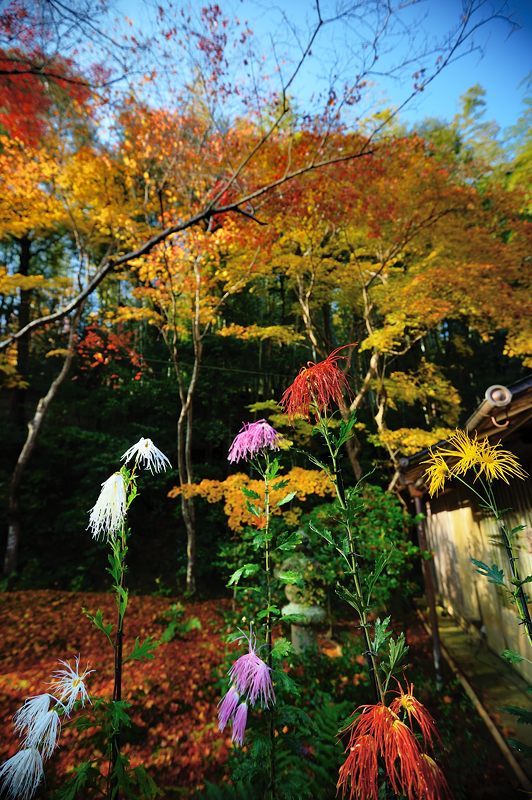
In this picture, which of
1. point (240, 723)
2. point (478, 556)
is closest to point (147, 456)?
point (240, 723)

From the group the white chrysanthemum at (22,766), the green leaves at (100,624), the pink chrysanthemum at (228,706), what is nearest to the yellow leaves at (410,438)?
the pink chrysanthemum at (228,706)

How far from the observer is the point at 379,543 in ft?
20.2

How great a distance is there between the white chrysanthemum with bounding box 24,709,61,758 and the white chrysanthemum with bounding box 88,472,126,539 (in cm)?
75

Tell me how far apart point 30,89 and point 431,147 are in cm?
1006

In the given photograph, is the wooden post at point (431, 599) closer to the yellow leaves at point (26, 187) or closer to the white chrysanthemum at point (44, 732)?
the white chrysanthemum at point (44, 732)

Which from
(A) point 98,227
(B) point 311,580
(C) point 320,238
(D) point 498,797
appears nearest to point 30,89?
(A) point 98,227

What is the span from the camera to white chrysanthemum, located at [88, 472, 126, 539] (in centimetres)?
184

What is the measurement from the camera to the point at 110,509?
6.24 feet

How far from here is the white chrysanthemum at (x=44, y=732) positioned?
1.51 meters

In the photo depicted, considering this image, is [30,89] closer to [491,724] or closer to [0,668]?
[0,668]

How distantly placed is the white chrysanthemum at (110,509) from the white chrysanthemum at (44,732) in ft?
2.47

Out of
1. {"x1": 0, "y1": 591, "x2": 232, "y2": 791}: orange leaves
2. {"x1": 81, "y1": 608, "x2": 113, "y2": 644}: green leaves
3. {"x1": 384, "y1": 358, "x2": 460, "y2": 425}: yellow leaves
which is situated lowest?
{"x1": 0, "y1": 591, "x2": 232, "y2": 791}: orange leaves

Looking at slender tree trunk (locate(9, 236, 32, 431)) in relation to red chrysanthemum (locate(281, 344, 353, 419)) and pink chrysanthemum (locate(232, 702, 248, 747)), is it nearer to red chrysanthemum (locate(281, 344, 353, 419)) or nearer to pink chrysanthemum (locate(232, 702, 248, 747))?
pink chrysanthemum (locate(232, 702, 248, 747))

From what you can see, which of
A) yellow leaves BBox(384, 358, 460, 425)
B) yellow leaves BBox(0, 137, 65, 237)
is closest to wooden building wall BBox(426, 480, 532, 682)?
yellow leaves BBox(384, 358, 460, 425)
